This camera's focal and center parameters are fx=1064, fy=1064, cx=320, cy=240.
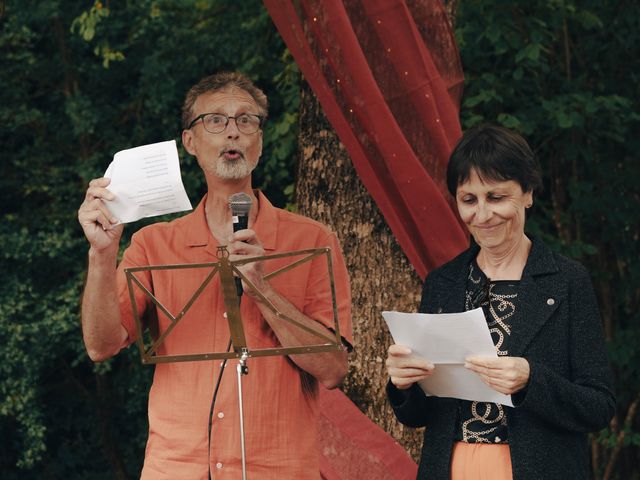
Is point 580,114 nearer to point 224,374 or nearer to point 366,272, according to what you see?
point 366,272

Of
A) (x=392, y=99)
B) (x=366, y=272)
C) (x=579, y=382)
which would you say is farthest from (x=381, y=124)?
(x=579, y=382)

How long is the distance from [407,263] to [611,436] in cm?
383

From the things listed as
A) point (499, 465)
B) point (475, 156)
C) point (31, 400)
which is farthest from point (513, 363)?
point (31, 400)

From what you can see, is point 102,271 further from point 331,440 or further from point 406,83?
point 406,83

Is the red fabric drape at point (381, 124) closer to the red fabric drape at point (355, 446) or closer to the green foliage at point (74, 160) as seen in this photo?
the red fabric drape at point (355, 446)

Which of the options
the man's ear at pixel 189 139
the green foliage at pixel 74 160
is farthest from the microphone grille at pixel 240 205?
the green foliage at pixel 74 160

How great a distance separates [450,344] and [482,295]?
27 cm

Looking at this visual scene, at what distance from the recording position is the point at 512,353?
2.71 m

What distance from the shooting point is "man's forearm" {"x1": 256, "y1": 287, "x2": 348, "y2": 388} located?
2.71 m

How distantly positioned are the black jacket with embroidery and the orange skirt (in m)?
0.03

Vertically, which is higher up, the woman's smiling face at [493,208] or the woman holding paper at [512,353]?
the woman's smiling face at [493,208]

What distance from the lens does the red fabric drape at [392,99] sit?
3.62 metres

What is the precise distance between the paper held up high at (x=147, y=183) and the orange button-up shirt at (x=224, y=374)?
326mm

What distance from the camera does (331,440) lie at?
3.65 m
